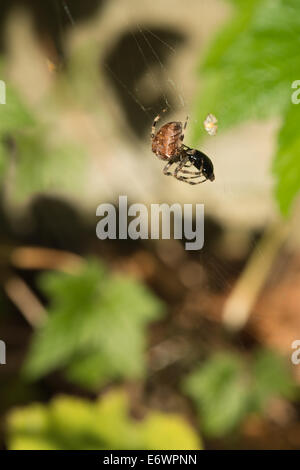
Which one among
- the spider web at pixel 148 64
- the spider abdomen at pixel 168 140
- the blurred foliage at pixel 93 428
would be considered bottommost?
the blurred foliage at pixel 93 428

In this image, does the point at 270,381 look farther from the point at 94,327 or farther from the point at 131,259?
the point at 131,259

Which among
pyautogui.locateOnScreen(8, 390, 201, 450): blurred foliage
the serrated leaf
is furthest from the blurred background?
the serrated leaf

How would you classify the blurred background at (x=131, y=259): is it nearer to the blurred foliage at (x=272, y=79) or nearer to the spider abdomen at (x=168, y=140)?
the spider abdomen at (x=168, y=140)

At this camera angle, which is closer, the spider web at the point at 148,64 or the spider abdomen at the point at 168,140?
the spider abdomen at the point at 168,140

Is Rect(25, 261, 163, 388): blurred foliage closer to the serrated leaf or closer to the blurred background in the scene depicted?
the blurred background

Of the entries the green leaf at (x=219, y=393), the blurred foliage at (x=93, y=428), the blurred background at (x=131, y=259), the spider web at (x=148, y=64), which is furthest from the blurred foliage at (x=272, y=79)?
the green leaf at (x=219, y=393)

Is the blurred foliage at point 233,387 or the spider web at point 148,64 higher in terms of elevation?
the spider web at point 148,64

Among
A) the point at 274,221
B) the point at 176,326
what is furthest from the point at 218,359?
the point at 274,221

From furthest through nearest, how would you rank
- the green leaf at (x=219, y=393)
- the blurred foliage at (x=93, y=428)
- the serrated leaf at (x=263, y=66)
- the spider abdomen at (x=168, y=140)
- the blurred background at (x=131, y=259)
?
the green leaf at (x=219, y=393), the blurred background at (x=131, y=259), the blurred foliage at (x=93, y=428), the spider abdomen at (x=168, y=140), the serrated leaf at (x=263, y=66)

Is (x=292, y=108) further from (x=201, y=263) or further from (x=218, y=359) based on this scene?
(x=201, y=263)
